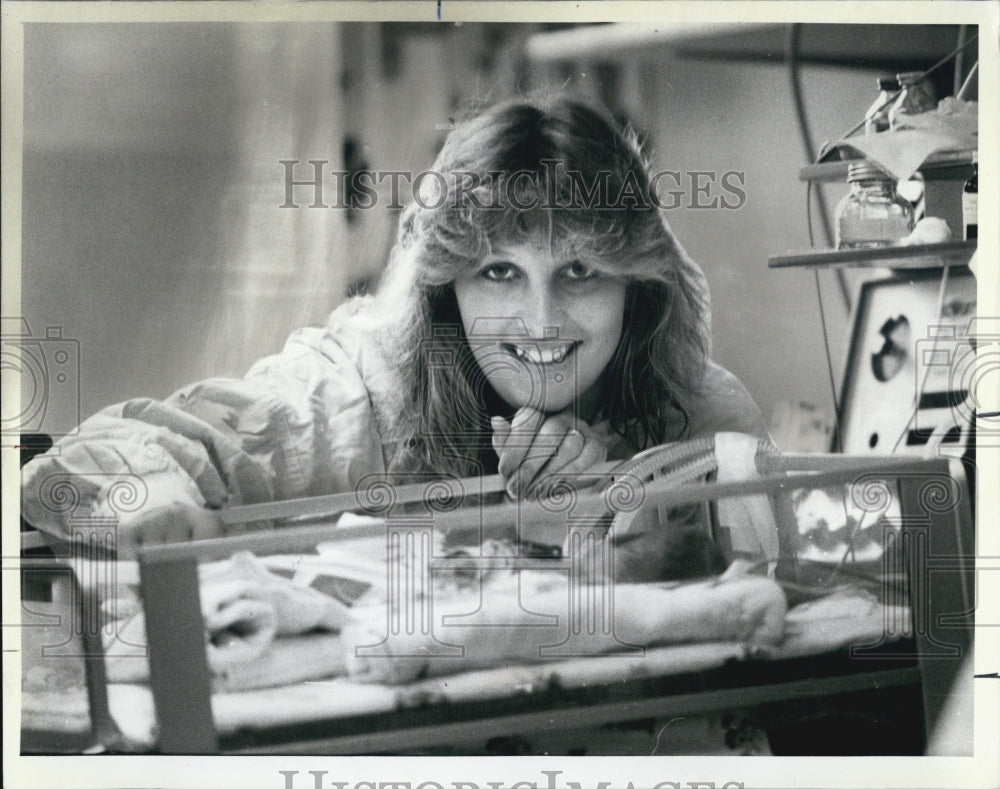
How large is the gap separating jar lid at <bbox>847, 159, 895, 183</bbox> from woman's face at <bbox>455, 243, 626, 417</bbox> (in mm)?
626

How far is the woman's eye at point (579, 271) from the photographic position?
270 centimetres

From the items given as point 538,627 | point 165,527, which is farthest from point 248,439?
point 538,627

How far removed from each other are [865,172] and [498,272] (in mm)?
942

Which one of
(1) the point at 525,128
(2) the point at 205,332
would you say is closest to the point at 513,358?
(1) the point at 525,128

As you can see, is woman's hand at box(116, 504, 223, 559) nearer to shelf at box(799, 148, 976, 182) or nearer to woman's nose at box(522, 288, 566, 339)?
woman's nose at box(522, 288, 566, 339)

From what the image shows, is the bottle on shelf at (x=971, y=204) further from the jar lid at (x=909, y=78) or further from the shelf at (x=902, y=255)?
the jar lid at (x=909, y=78)

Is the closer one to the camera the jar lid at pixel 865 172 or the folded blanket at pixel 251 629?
the folded blanket at pixel 251 629

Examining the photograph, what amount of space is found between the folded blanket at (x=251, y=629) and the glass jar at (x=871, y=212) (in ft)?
5.08

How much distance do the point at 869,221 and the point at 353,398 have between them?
1.35m

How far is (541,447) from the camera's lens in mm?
2695

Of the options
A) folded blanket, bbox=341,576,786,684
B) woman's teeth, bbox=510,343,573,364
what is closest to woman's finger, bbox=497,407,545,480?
woman's teeth, bbox=510,343,573,364

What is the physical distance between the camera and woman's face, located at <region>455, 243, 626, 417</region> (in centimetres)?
269

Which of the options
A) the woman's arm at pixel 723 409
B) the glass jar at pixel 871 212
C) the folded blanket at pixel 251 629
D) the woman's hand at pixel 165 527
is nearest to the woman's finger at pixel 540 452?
the woman's arm at pixel 723 409

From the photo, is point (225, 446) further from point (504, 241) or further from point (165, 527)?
point (504, 241)
